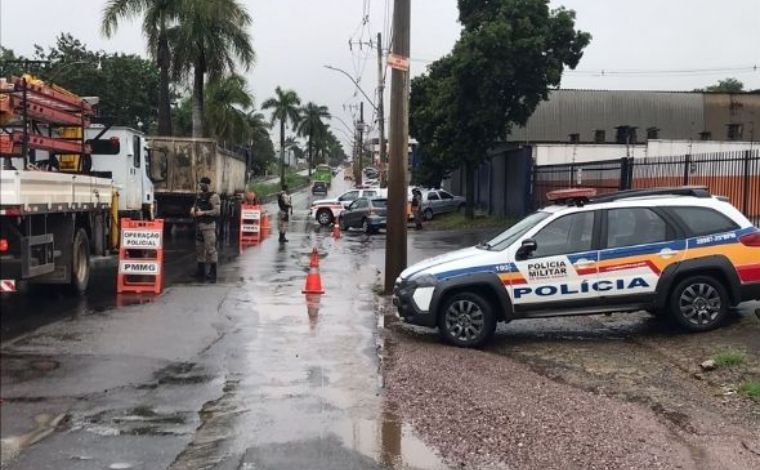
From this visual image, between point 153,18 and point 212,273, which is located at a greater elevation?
point 153,18

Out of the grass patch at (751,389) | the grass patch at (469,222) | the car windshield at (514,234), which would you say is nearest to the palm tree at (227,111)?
the grass patch at (469,222)

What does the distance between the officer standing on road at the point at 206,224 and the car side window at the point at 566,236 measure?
7.14 m

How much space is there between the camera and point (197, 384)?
7.31m

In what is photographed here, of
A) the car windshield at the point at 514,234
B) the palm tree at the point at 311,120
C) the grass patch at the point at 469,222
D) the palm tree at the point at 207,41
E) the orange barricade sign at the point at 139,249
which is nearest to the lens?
the car windshield at the point at 514,234

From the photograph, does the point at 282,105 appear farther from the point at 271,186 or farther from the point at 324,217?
the point at 324,217

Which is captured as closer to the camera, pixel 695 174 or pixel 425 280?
pixel 425 280

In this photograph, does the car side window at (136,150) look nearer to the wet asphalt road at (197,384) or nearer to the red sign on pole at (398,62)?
the wet asphalt road at (197,384)

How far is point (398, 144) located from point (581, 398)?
6978mm

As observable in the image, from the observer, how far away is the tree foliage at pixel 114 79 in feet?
187

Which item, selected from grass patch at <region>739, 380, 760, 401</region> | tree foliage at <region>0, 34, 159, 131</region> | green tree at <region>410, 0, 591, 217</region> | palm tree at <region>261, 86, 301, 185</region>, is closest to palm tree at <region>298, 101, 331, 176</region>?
palm tree at <region>261, 86, 301, 185</region>

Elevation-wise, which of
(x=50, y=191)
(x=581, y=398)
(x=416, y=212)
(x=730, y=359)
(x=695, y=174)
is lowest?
(x=581, y=398)

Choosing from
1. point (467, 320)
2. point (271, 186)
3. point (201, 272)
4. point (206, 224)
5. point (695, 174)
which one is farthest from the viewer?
point (271, 186)

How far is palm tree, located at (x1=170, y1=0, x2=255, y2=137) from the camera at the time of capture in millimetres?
34875

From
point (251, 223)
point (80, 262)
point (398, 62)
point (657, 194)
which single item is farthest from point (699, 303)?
point (251, 223)
